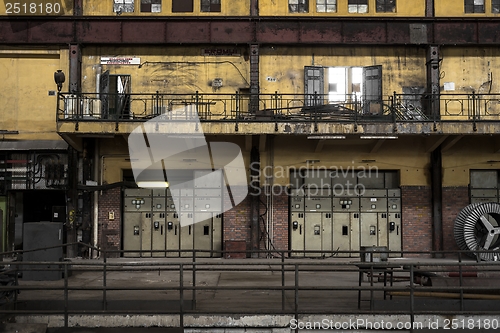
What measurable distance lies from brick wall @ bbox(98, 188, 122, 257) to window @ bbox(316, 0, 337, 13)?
378 inches

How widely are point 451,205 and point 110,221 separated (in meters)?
11.9

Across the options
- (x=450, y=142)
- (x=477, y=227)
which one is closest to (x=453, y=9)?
(x=450, y=142)

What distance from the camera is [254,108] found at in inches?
795

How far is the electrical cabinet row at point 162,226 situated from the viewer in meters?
20.6

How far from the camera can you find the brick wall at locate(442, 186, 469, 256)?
20469mm

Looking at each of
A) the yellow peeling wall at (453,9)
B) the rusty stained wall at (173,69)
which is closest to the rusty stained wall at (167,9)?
the rusty stained wall at (173,69)

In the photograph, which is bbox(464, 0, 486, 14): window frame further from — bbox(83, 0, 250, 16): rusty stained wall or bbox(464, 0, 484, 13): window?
bbox(83, 0, 250, 16): rusty stained wall

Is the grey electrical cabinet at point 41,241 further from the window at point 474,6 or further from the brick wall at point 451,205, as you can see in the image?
the window at point 474,6

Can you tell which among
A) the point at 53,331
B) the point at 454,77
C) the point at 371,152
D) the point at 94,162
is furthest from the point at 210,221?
the point at 53,331

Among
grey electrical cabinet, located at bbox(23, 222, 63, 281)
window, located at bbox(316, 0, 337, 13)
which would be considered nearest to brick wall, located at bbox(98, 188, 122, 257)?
grey electrical cabinet, located at bbox(23, 222, 63, 281)

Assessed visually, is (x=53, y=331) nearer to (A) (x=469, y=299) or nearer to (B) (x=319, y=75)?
(A) (x=469, y=299)

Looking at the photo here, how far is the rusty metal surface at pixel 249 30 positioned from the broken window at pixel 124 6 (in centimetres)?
44

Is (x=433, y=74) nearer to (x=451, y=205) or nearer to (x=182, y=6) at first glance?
(x=451, y=205)

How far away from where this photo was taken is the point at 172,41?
20562 millimetres
